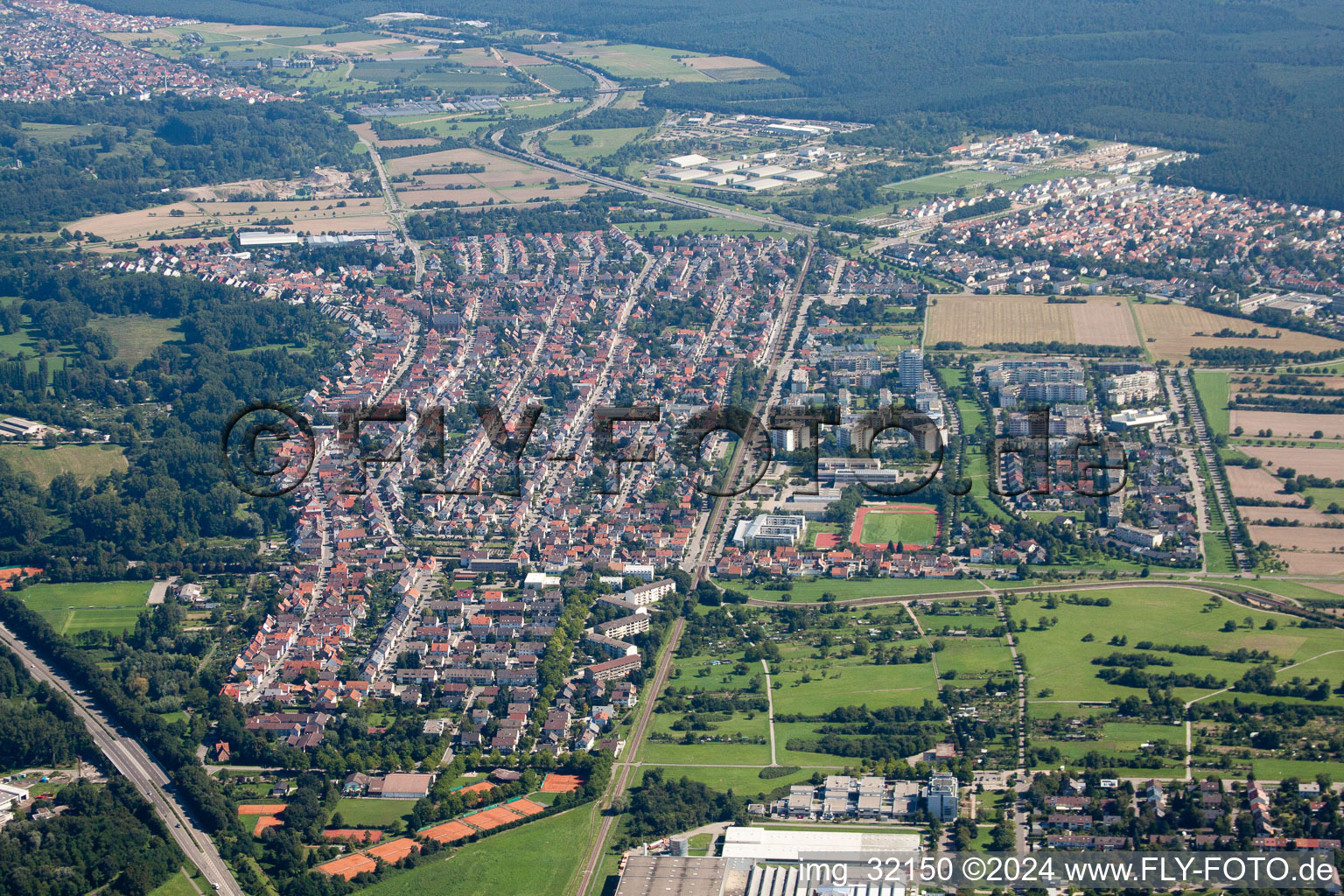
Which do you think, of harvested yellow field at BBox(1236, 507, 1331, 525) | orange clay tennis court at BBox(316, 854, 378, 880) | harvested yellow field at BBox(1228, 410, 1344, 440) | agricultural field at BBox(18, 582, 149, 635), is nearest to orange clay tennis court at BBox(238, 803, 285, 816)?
orange clay tennis court at BBox(316, 854, 378, 880)

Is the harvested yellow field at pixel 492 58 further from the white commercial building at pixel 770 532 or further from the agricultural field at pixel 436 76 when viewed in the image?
the white commercial building at pixel 770 532

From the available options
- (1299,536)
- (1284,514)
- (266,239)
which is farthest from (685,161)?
(1299,536)

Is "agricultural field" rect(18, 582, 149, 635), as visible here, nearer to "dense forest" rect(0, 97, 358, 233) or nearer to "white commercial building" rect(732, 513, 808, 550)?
"white commercial building" rect(732, 513, 808, 550)

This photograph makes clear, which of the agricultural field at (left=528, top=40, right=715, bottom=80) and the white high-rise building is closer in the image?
the white high-rise building

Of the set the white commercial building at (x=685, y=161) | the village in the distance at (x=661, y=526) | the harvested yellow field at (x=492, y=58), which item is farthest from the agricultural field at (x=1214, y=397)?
the harvested yellow field at (x=492, y=58)

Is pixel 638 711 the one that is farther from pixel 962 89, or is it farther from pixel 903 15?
pixel 903 15
